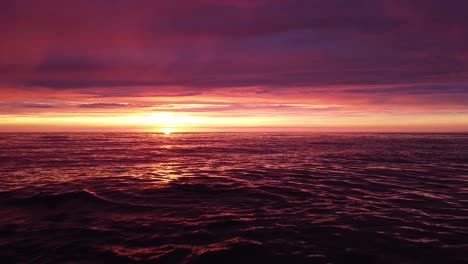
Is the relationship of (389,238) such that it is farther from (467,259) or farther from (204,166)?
(204,166)

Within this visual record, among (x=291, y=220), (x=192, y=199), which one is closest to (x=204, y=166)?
(x=192, y=199)

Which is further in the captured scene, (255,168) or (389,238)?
(255,168)

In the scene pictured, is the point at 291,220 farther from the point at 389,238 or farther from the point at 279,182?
the point at 279,182

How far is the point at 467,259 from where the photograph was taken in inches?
356

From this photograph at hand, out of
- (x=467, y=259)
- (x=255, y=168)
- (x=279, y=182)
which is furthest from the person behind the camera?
(x=255, y=168)

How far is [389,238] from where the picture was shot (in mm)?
10547

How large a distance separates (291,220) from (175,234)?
15.6ft

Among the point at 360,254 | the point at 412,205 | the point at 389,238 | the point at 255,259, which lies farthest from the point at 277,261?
the point at 412,205

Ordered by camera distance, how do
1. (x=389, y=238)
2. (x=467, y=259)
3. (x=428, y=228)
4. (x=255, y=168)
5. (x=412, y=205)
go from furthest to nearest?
(x=255, y=168) → (x=412, y=205) → (x=428, y=228) → (x=389, y=238) → (x=467, y=259)

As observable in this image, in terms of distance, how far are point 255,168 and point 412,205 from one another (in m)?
14.7

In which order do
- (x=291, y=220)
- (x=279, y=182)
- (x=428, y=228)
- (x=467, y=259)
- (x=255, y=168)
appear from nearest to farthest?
(x=467, y=259), (x=428, y=228), (x=291, y=220), (x=279, y=182), (x=255, y=168)

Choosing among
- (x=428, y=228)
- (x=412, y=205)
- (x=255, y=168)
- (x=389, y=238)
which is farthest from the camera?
(x=255, y=168)

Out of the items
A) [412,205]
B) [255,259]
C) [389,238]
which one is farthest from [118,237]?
[412,205]

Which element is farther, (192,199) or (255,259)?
(192,199)
